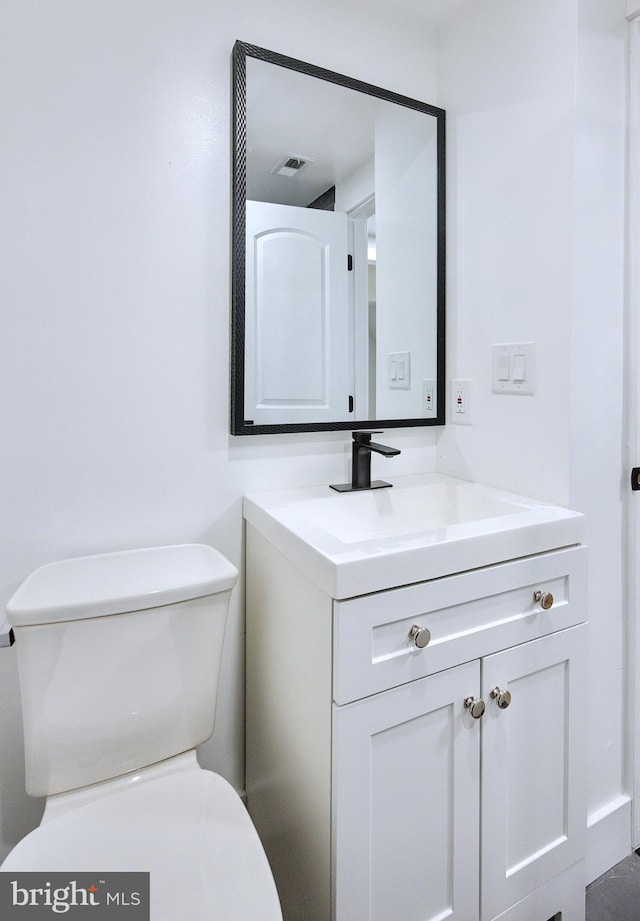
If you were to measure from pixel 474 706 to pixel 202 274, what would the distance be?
115cm

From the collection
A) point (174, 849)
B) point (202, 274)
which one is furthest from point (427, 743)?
point (202, 274)

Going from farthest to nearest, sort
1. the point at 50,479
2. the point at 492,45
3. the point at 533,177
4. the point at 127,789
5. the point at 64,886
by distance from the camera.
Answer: the point at 492,45
the point at 533,177
the point at 50,479
the point at 127,789
the point at 64,886

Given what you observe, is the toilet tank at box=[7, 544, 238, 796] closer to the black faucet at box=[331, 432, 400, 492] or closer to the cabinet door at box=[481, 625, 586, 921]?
the black faucet at box=[331, 432, 400, 492]

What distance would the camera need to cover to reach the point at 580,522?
4.03ft

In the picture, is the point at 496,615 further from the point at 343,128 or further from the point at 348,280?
the point at 343,128

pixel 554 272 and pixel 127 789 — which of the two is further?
pixel 554 272

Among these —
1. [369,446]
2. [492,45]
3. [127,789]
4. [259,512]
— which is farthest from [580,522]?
[492,45]

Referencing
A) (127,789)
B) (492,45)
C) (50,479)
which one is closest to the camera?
(127,789)

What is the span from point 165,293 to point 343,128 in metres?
0.69

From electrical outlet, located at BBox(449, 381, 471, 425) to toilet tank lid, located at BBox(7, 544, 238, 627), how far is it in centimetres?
83

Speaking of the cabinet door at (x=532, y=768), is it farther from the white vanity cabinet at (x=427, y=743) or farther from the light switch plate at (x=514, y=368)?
the light switch plate at (x=514, y=368)

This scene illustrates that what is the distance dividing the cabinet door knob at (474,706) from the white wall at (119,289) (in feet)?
2.05

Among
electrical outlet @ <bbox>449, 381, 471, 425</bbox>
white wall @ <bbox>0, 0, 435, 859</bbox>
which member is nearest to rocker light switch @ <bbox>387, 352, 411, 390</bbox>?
electrical outlet @ <bbox>449, 381, 471, 425</bbox>

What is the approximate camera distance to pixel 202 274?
133cm
